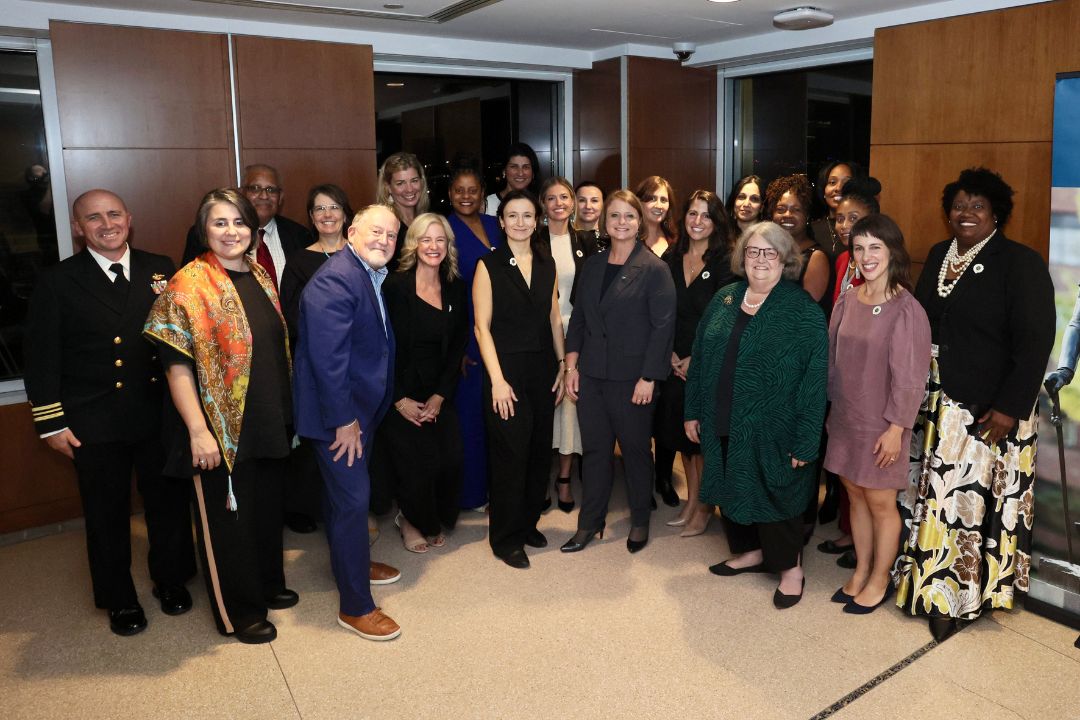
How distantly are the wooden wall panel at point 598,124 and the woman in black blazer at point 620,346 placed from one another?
2.28 m

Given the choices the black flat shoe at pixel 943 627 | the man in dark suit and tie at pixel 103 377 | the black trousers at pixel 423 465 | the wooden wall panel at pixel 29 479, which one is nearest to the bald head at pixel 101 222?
the man in dark suit and tie at pixel 103 377

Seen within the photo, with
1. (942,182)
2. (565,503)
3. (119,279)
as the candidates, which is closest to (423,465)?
(565,503)

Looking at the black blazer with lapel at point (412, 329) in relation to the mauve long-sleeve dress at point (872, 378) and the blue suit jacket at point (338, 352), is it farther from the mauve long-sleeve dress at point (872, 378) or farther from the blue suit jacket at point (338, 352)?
the mauve long-sleeve dress at point (872, 378)

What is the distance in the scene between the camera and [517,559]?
12.7ft

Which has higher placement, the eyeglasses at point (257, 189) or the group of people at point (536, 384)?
the eyeglasses at point (257, 189)

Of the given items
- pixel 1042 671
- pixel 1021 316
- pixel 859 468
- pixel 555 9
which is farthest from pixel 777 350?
pixel 555 9

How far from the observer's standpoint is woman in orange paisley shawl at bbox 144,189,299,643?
292 cm

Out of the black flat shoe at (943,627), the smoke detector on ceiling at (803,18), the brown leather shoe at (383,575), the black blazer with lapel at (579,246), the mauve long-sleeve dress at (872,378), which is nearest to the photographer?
the mauve long-sleeve dress at (872,378)

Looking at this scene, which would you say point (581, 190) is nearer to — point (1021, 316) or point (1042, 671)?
point (1021, 316)

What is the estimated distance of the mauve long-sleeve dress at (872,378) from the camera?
3084 mm

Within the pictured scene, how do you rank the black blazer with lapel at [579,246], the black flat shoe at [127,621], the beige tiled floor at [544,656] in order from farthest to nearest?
the black blazer with lapel at [579,246]
the black flat shoe at [127,621]
the beige tiled floor at [544,656]

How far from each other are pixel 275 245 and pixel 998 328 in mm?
3302

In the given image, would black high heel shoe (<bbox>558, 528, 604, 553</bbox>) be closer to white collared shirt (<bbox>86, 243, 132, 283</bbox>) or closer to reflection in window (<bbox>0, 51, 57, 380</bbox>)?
white collared shirt (<bbox>86, 243, 132, 283</bbox>)

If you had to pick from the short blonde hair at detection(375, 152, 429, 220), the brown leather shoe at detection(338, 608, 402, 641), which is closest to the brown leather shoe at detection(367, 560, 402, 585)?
the brown leather shoe at detection(338, 608, 402, 641)
